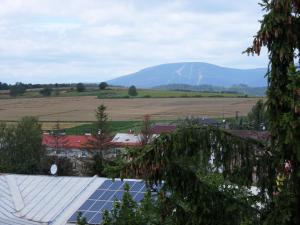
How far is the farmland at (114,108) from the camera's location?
112812 mm

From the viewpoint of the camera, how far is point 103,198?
73.0ft

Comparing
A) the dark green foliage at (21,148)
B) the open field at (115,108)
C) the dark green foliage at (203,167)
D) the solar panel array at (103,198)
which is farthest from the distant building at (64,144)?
the dark green foliage at (203,167)

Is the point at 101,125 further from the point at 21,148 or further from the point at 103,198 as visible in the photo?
the point at 103,198

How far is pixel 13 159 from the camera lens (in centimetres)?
6456

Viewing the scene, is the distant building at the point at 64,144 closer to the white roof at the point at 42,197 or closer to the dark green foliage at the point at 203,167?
the white roof at the point at 42,197

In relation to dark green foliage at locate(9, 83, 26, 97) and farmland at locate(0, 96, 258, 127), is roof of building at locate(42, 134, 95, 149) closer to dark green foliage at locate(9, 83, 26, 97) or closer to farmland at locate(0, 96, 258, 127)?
farmland at locate(0, 96, 258, 127)

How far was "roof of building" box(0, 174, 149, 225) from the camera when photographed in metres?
22.0

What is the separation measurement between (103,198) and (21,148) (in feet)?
147

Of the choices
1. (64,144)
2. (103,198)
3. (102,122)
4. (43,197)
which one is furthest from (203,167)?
(64,144)

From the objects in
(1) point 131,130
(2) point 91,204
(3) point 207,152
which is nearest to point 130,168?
(3) point 207,152

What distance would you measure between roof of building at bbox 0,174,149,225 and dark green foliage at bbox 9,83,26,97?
11756cm

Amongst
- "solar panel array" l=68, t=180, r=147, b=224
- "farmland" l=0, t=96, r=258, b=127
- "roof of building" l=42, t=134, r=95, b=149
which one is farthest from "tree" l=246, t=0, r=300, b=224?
"farmland" l=0, t=96, r=258, b=127

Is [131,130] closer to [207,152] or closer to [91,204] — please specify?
[91,204]

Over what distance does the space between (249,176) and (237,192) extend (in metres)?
0.88
